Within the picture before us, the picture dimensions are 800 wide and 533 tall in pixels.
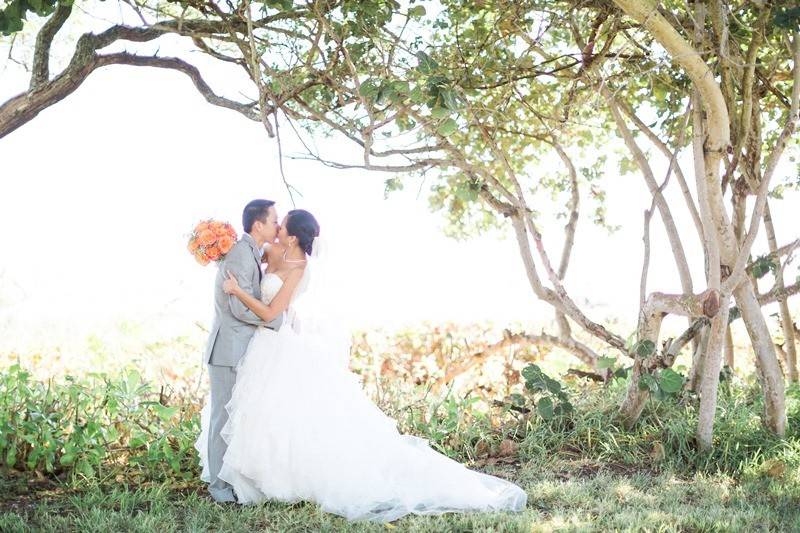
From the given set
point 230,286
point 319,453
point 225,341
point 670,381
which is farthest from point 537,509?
point 230,286

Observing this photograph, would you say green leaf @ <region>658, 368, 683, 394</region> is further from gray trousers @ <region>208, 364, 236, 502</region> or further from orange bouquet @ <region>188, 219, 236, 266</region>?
orange bouquet @ <region>188, 219, 236, 266</region>

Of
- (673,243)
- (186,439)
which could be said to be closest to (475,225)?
(673,243)

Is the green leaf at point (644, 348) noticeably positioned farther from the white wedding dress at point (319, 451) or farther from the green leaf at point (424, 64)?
the green leaf at point (424, 64)

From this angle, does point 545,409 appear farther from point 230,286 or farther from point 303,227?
point 230,286

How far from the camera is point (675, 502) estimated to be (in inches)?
195

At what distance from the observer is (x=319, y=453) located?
5125 mm

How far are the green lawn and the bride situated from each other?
17 centimetres

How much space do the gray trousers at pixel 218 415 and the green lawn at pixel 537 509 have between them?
144mm

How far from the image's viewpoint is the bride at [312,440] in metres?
5.02

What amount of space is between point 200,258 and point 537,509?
249cm

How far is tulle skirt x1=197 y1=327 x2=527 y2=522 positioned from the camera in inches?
197

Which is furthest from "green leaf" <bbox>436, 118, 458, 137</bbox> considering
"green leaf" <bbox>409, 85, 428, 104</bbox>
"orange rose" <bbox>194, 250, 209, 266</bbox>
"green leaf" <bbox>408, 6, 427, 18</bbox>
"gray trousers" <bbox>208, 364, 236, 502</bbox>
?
"gray trousers" <bbox>208, 364, 236, 502</bbox>

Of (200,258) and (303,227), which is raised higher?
(303,227)

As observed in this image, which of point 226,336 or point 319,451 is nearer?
point 319,451
